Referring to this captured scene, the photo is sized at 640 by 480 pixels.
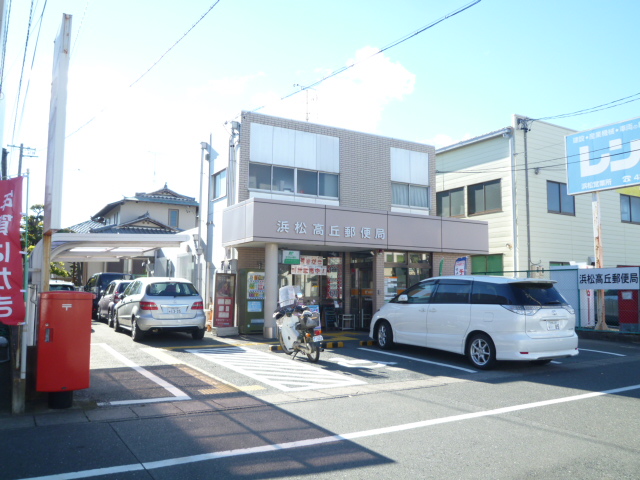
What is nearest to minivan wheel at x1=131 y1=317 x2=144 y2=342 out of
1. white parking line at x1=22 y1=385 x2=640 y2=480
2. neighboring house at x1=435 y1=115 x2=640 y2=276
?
white parking line at x1=22 y1=385 x2=640 y2=480

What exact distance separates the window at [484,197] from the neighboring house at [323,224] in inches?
195

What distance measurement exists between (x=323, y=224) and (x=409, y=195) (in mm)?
5268

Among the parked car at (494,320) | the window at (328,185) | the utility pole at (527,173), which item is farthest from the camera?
the utility pole at (527,173)

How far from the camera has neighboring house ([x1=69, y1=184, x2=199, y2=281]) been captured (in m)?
29.9

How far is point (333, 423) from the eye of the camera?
6.36m

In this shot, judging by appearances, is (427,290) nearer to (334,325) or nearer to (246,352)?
(246,352)

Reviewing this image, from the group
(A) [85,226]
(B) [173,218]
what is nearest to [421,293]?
(B) [173,218]

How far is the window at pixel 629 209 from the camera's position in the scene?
86.8 ft

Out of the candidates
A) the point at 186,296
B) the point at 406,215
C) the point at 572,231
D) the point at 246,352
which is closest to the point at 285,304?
the point at 246,352

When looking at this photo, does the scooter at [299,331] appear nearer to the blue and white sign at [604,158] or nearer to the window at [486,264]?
the blue and white sign at [604,158]

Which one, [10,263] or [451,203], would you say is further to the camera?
[451,203]

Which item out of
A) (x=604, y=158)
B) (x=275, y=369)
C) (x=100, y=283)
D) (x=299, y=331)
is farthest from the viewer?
(x=100, y=283)

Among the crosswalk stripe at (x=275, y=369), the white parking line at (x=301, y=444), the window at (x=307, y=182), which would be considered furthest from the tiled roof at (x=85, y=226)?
the white parking line at (x=301, y=444)

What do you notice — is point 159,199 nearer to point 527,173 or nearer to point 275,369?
point 527,173
